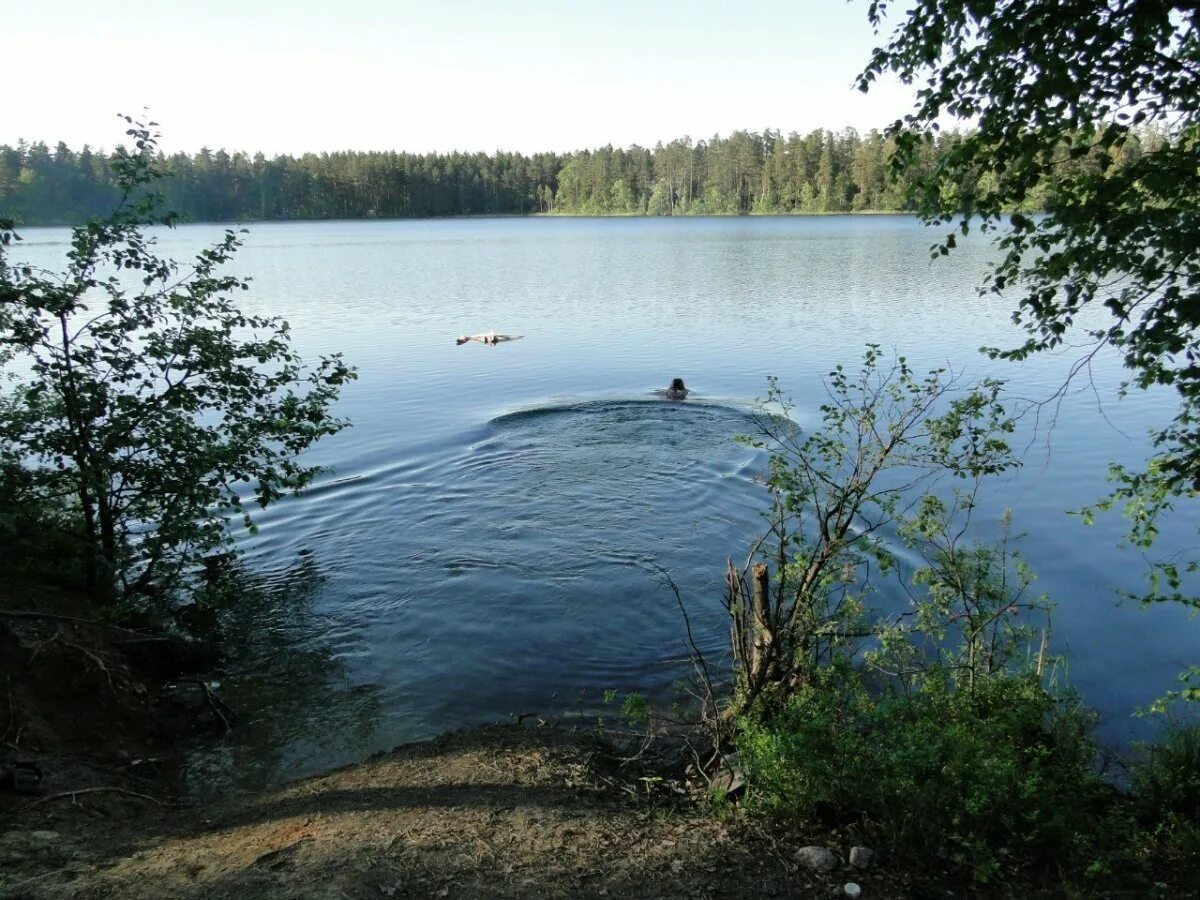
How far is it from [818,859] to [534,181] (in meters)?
192

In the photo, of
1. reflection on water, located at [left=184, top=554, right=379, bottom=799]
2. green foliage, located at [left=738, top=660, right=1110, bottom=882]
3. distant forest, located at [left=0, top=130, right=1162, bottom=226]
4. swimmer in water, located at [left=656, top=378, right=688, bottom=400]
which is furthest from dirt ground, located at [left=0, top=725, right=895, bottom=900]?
distant forest, located at [left=0, top=130, right=1162, bottom=226]

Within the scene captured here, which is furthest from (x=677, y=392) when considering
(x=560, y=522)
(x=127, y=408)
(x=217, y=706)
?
(x=217, y=706)

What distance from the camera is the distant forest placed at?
138m

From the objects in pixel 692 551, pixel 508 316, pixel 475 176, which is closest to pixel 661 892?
pixel 692 551

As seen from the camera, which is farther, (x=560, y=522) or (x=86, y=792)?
(x=560, y=522)

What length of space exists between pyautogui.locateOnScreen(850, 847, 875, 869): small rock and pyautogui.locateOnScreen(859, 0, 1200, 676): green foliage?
3359mm

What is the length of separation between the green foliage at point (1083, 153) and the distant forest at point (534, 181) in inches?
5390

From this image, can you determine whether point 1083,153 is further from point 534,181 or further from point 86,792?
point 534,181

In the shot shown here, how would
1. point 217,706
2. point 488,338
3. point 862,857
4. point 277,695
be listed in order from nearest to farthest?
point 862,857
point 217,706
point 277,695
point 488,338

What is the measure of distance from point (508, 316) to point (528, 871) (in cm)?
3790

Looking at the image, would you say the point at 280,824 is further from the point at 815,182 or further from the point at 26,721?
the point at 815,182

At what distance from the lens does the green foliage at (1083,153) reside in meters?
5.28

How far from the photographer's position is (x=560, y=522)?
15227mm

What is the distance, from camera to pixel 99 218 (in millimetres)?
10289
